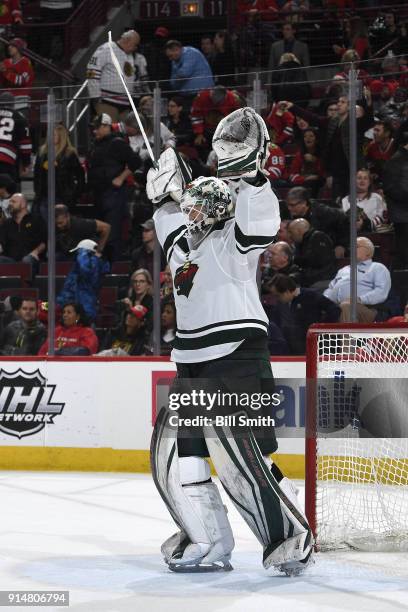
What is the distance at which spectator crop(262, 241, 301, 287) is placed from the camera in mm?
6672

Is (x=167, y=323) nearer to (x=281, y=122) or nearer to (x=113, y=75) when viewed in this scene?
(x=281, y=122)

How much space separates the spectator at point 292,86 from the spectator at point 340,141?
0.17ft

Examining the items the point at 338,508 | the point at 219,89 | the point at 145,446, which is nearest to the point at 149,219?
the point at 219,89

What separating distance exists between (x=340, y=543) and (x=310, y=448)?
377mm

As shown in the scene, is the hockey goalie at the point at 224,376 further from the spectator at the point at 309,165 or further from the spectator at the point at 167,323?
the spectator at the point at 167,323

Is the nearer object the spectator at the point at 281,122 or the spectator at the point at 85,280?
the spectator at the point at 281,122

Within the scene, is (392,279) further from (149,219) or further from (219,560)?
(219,560)

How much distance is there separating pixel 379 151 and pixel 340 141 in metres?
0.24

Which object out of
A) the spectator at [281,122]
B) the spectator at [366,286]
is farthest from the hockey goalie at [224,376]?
the spectator at [281,122]

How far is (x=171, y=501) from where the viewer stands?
396cm

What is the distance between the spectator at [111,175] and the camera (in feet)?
23.7

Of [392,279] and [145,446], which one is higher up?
[392,279]

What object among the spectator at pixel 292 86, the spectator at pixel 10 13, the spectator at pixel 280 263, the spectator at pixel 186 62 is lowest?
the spectator at pixel 280 263

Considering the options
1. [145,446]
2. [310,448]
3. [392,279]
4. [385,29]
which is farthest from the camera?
[385,29]
